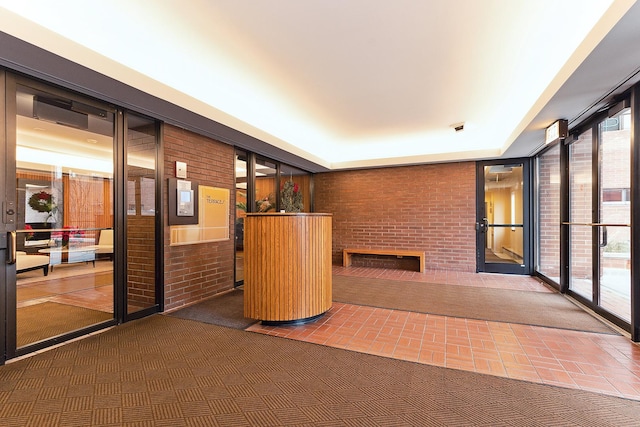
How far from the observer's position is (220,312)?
3.84m

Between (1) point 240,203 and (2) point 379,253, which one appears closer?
(1) point 240,203

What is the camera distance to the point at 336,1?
239 cm

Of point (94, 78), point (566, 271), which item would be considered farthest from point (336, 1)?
point (566, 271)

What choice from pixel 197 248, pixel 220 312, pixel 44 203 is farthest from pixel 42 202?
pixel 220 312

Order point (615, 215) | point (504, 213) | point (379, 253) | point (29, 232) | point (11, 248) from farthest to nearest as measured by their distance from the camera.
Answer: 1. point (379, 253)
2. point (504, 213)
3. point (615, 215)
4. point (29, 232)
5. point (11, 248)

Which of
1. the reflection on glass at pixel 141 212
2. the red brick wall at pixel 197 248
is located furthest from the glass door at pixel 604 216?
the reflection on glass at pixel 141 212

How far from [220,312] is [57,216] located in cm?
202

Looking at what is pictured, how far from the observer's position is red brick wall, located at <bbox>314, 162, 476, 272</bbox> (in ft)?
22.2

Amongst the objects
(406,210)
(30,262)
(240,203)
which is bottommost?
(30,262)

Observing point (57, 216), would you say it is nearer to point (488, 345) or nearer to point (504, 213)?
point (488, 345)

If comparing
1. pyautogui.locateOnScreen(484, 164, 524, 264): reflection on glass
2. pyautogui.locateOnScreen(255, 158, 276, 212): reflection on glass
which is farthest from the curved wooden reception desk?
pyautogui.locateOnScreen(484, 164, 524, 264): reflection on glass

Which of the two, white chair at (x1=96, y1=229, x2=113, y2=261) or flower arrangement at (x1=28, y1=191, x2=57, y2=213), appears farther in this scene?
white chair at (x1=96, y1=229, x2=113, y2=261)

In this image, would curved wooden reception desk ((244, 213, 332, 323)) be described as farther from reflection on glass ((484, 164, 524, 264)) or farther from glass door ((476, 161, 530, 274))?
reflection on glass ((484, 164, 524, 264))

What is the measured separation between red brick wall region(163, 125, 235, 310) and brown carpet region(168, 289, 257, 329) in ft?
0.70
